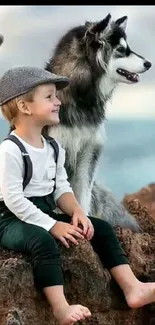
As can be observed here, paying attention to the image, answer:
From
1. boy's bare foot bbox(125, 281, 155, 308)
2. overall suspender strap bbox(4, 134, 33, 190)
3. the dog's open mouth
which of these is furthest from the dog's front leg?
boy's bare foot bbox(125, 281, 155, 308)

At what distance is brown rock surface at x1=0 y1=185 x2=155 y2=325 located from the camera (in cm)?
176

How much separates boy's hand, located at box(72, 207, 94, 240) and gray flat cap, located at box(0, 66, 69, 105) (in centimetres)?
38

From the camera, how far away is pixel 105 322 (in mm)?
1920

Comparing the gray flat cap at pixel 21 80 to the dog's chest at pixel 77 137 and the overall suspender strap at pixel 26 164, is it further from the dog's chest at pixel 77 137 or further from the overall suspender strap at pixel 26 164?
the dog's chest at pixel 77 137

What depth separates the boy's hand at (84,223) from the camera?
6.15ft

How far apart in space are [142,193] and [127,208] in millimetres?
90

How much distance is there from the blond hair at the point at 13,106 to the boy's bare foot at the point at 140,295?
59cm

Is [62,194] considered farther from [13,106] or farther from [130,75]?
[130,75]

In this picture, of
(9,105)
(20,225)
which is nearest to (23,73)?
(9,105)

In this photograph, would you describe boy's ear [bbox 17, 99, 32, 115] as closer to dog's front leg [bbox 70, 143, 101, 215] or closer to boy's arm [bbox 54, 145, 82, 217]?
boy's arm [bbox 54, 145, 82, 217]

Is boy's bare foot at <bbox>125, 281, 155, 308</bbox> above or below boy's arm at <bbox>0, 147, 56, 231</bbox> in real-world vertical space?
below

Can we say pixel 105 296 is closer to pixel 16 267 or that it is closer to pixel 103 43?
pixel 16 267

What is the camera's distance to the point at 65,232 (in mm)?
1836

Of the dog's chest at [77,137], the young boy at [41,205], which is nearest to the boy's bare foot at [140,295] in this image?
the young boy at [41,205]
